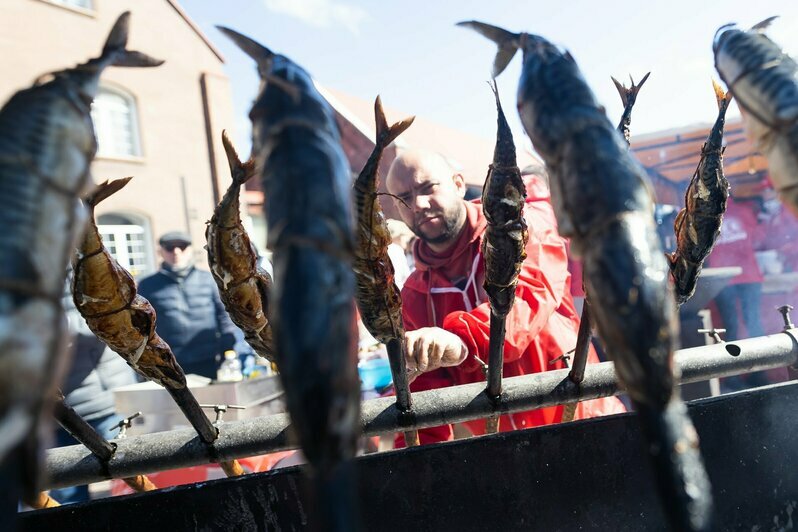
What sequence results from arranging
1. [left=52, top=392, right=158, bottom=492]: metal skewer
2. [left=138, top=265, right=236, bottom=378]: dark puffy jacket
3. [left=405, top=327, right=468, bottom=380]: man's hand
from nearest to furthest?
[left=52, top=392, right=158, bottom=492]: metal skewer, [left=405, top=327, right=468, bottom=380]: man's hand, [left=138, top=265, right=236, bottom=378]: dark puffy jacket

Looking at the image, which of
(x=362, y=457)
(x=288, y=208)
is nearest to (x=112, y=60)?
(x=288, y=208)

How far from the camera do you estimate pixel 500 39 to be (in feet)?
3.12

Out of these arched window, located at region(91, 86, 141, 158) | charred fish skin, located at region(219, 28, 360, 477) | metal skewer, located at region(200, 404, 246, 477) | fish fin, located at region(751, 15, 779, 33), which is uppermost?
arched window, located at region(91, 86, 141, 158)

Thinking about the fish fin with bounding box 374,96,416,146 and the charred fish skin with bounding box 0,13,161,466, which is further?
the fish fin with bounding box 374,96,416,146

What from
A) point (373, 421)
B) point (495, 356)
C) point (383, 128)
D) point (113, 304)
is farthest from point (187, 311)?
point (383, 128)

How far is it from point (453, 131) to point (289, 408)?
13405mm

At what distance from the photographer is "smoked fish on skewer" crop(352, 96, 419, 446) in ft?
3.55

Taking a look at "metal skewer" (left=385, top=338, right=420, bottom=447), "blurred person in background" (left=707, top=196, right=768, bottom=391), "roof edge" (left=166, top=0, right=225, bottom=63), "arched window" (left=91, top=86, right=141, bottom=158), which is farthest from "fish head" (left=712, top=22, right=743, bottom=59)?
"roof edge" (left=166, top=0, right=225, bottom=63)

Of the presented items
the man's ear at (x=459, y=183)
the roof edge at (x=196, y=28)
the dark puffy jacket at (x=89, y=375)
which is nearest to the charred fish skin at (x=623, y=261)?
the man's ear at (x=459, y=183)

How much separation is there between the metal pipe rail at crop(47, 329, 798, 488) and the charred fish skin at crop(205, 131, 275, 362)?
1.22 ft

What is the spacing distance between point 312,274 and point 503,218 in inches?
28.1

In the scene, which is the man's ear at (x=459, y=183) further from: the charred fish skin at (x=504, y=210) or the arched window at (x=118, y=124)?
the arched window at (x=118, y=124)

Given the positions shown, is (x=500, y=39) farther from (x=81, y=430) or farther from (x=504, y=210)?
(x=81, y=430)

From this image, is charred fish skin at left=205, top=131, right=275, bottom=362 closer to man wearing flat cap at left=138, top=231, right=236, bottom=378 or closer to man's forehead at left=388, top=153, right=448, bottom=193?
man's forehead at left=388, top=153, right=448, bottom=193
